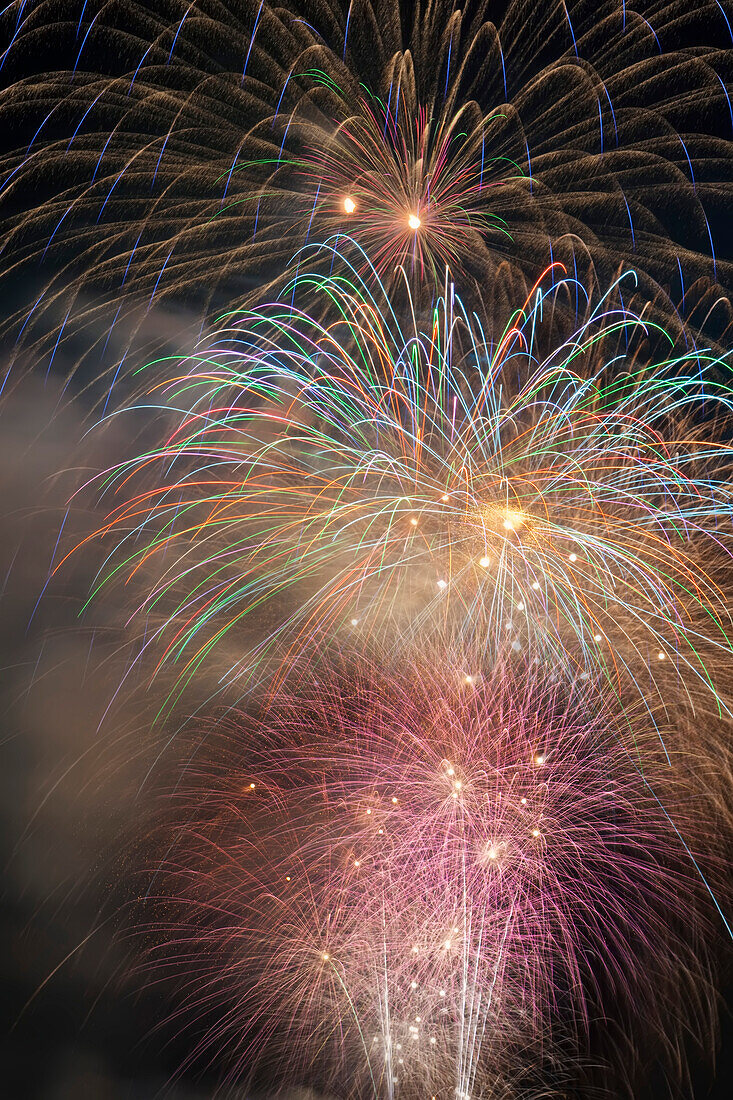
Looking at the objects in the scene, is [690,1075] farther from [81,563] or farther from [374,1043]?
[81,563]

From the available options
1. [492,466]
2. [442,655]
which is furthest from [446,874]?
[492,466]

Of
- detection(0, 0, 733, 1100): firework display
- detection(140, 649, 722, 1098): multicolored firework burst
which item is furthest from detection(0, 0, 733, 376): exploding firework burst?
detection(140, 649, 722, 1098): multicolored firework burst

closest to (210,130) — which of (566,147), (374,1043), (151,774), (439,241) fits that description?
(439,241)

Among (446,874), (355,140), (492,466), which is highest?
(355,140)

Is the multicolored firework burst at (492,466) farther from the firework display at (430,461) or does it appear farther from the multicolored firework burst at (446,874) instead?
the multicolored firework burst at (446,874)

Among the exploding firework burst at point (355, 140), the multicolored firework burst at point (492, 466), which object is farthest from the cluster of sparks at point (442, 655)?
the exploding firework burst at point (355, 140)

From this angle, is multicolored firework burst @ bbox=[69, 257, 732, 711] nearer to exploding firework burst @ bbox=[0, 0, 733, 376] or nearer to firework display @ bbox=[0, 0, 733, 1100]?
firework display @ bbox=[0, 0, 733, 1100]

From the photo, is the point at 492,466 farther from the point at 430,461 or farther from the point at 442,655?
the point at 442,655
